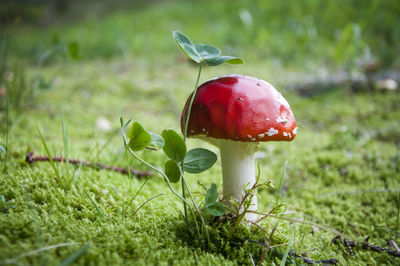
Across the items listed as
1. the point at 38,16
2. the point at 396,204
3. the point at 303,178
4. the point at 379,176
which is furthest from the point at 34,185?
the point at 38,16

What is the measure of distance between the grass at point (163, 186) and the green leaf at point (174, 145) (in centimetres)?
20

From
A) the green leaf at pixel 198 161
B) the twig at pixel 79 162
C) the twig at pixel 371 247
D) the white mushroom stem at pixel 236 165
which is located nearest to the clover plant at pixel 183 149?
the green leaf at pixel 198 161

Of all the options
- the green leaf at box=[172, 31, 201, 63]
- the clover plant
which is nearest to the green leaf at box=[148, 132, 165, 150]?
the clover plant

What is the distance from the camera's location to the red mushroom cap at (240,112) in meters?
1.29

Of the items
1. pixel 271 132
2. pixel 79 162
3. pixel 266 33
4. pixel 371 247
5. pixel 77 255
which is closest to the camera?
pixel 77 255

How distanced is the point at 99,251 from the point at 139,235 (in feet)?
0.80

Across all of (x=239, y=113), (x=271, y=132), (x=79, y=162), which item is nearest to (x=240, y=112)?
(x=239, y=113)

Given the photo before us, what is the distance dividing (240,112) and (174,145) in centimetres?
34

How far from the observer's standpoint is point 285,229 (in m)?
1.68

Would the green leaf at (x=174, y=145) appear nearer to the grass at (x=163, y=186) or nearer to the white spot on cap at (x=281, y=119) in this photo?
the grass at (x=163, y=186)

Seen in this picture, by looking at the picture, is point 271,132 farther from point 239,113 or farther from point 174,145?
point 174,145

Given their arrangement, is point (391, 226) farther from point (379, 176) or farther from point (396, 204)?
point (379, 176)

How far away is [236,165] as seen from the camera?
1.54 metres

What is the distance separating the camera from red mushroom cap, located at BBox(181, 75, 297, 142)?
129 cm
